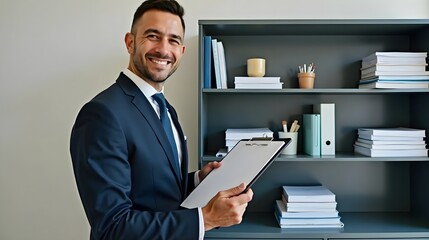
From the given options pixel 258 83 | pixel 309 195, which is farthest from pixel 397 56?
pixel 309 195

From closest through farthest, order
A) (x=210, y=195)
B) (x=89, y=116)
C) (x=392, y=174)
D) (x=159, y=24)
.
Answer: (x=89, y=116)
(x=210, y=195)
(x=159, y=24)
(x=392, y=174)

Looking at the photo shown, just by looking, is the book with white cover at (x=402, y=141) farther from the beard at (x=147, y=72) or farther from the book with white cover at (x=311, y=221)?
the beard at (x=147, y=72)

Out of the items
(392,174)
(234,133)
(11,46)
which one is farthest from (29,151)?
(392,174)

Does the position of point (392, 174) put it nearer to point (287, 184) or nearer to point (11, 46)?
point (287, 184)

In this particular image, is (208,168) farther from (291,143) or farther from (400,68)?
(400,68)

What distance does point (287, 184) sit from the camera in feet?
7.20

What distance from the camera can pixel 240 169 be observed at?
1.14 meters

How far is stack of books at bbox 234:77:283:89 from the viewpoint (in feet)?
6.28

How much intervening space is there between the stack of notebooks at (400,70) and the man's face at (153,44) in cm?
121

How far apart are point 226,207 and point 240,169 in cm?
19

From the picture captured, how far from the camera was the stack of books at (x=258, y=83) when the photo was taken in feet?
6.28

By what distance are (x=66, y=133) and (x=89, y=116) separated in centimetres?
136

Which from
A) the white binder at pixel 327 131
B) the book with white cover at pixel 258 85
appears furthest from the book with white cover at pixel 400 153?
the book with white cover at pixel 258 85

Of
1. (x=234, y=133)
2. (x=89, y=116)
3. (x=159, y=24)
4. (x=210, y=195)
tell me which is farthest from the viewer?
(x=234, y=133)
